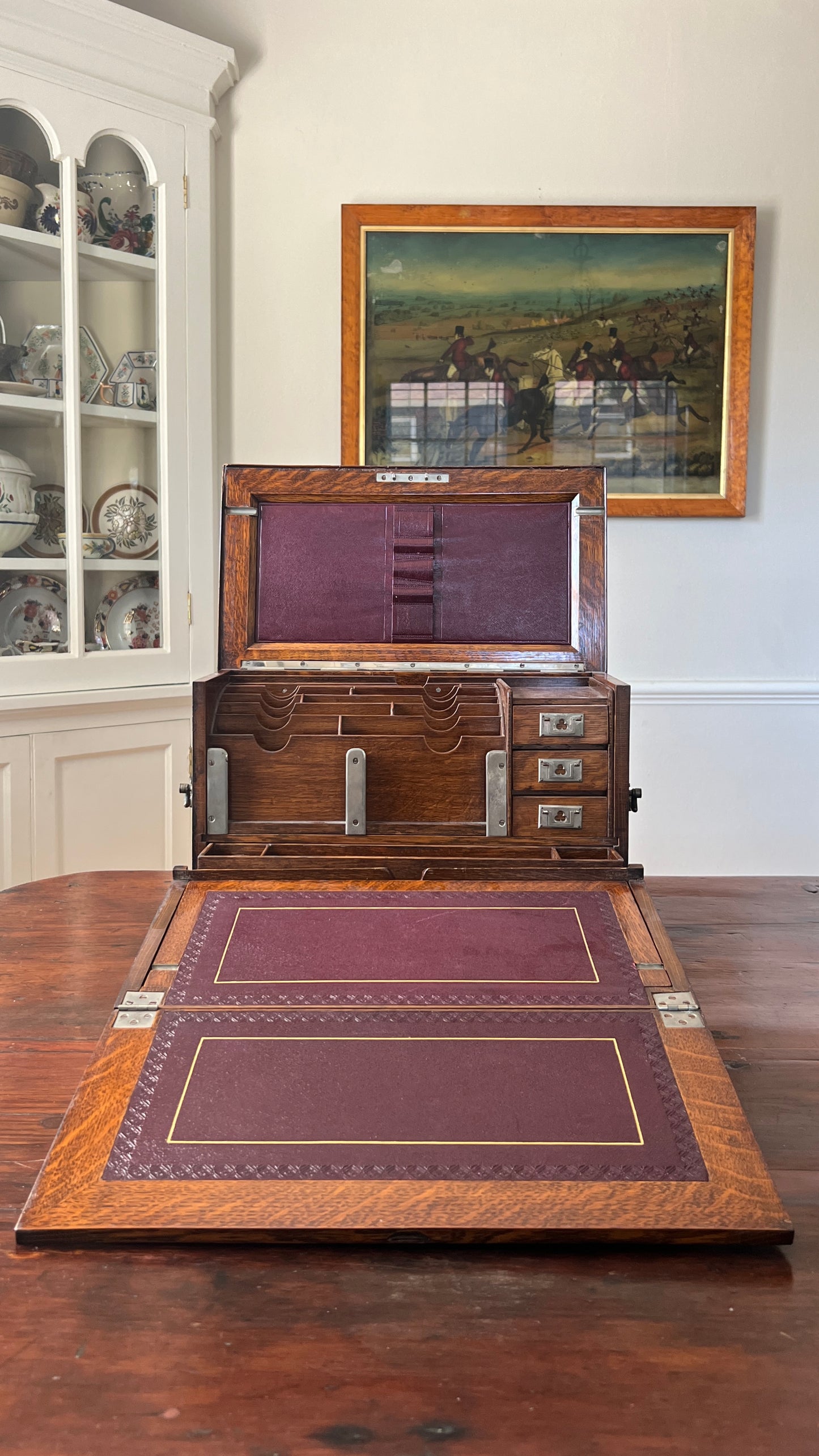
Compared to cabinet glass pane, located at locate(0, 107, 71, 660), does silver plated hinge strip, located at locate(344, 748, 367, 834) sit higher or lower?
lower

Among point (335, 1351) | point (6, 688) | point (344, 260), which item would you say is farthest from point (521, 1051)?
point (344, 260)

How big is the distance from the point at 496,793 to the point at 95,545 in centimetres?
190

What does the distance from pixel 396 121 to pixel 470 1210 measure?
3.40 metres

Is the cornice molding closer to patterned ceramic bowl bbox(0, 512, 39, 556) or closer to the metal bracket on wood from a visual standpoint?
patterned ceramic bowl bbox(0, 512, 39, 556)

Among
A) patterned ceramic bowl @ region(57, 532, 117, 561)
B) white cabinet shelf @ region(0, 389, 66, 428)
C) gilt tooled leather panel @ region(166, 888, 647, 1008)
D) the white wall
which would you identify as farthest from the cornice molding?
gilt tooled leather panel @ region(166, 888, 647, 1008)

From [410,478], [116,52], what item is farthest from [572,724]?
[116,52]

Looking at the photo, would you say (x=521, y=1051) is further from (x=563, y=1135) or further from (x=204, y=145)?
(x=204, y=145)

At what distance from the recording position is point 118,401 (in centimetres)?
302

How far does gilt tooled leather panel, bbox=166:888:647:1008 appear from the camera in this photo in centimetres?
104

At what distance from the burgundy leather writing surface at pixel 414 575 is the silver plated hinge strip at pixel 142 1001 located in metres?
0.84

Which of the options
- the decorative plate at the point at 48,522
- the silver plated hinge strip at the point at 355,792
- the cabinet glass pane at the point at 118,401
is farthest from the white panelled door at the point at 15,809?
the silver plated hinge strip at the point at 355,792

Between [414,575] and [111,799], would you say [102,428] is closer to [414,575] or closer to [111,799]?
[111,799]

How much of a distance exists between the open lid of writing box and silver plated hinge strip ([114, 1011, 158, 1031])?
0.84 m

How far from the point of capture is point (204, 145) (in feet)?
10.1
